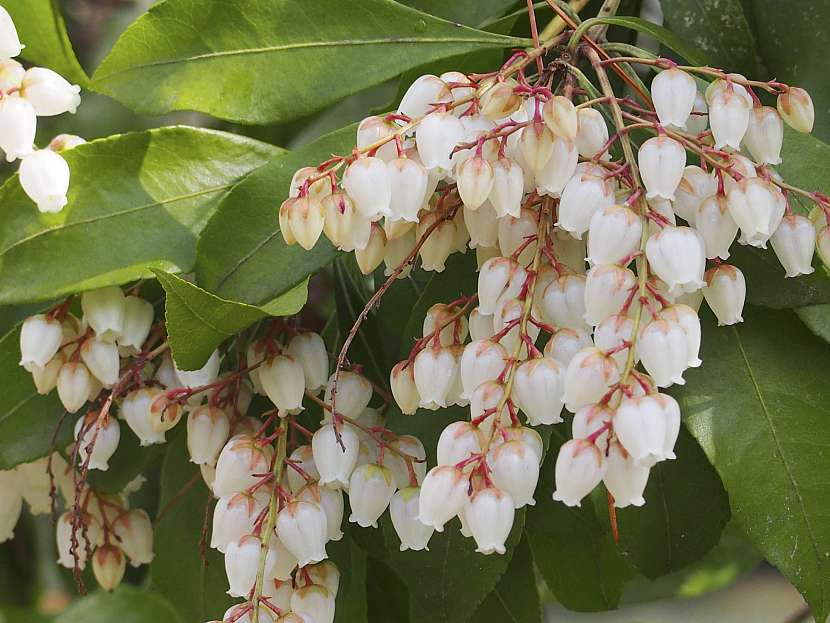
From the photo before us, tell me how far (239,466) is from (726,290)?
40 centimetres

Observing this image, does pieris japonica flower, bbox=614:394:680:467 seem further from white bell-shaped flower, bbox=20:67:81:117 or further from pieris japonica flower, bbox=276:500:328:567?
white bell-shaped flower, bbox=20:67:81:117

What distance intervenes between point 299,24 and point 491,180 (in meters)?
0.36

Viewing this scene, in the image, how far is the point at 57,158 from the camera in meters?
1.02

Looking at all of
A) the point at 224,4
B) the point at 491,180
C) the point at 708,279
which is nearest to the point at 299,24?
the point at 224,4

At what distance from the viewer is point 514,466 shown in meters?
0.78

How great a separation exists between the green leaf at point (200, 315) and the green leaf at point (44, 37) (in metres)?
0.33

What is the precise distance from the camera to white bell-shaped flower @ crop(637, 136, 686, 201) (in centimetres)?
82

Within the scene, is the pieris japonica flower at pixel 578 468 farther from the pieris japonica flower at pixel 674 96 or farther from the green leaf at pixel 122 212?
the green leaf at pixel 122 212

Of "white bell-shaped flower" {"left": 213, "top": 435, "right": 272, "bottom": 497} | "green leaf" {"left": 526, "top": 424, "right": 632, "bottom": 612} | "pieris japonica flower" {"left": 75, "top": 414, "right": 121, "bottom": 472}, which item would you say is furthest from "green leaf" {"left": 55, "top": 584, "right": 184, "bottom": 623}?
"green leaf" {"left": 526, "top": 424, "right": 632, "bottom": 612}

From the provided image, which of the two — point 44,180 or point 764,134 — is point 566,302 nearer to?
point 764,134

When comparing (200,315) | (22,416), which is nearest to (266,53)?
(200,315)

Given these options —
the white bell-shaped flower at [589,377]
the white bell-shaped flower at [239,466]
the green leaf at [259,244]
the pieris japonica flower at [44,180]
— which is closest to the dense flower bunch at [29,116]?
the pieris japonica flower at [44,180]

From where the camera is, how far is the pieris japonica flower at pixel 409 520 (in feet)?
2.94

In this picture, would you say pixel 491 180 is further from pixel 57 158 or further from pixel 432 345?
pixel 57 158
